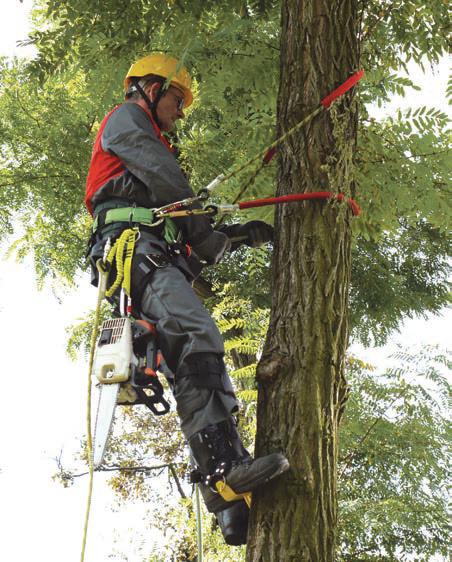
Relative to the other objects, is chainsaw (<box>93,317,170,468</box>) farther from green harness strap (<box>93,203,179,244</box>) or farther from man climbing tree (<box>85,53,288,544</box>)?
green harness strap (<box>93,203,179,244</box>)

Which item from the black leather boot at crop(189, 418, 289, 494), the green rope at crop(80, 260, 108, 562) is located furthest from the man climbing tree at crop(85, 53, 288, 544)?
the green rope at crop(80, 260, 108, 562)

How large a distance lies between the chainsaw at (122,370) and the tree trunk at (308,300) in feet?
1.37

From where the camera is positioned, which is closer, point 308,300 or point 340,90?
point 308,300

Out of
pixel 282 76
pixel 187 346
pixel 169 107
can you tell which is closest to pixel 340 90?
pixel 282 76

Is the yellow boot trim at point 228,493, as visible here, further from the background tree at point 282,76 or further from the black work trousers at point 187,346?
the background tree at point 282,76

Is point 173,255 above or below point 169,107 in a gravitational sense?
below

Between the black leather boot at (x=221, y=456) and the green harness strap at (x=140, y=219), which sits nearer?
the black leather boot at (x=221, y=456)

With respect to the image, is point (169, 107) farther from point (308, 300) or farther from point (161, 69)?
point (308, 300)

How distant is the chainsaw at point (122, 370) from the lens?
252 cm

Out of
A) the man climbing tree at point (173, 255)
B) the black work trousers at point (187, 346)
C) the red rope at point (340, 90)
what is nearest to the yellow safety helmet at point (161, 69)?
the man climbing tree at point (173, 255)

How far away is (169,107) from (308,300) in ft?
4.21

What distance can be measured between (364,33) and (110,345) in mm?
2073

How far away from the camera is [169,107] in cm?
332

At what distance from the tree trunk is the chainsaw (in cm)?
42
